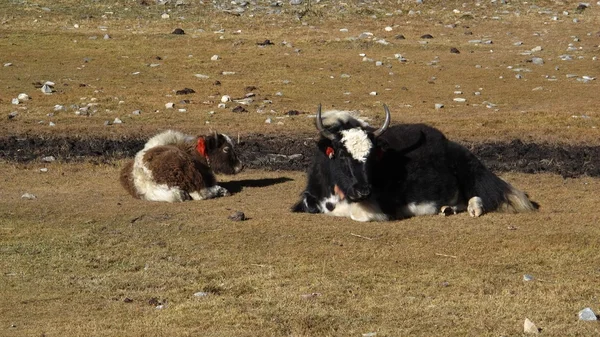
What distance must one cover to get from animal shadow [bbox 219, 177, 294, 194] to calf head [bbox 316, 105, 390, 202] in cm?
215

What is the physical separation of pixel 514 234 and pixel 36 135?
32.5 feet

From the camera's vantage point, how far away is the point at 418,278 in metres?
9.71

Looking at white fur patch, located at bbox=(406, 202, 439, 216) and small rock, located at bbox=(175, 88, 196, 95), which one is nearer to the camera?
white fur patch, located at bbox=(406, 202, 439, 216)

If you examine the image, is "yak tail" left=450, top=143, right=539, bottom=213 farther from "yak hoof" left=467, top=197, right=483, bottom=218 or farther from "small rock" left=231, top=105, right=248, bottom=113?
"small rock" left=231, top=105, right=248, bottom=113

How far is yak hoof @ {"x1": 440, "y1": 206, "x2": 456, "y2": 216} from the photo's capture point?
1237cm

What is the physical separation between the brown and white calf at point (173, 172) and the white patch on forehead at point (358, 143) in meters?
2.27

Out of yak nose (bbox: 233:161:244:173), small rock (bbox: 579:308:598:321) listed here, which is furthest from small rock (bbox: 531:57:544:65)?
small rock (bbox: 579:308:598:321)

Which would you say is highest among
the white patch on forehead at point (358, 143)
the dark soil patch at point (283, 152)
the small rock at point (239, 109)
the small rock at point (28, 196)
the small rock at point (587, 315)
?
the small rock at point (587, 315)

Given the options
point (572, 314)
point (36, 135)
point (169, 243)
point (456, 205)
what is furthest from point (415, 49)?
point (572, 314)

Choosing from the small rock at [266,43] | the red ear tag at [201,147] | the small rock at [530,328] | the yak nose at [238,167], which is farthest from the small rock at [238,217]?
the small rock at [266,43]

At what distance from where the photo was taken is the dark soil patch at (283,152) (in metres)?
15.7

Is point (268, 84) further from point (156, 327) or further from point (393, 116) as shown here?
point (156, 327)

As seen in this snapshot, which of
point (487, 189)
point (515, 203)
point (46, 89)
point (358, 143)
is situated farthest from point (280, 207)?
point (46, 89)

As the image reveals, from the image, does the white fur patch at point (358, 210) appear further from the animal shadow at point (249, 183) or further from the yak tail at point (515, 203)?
the animal shadow at point (249, 183)
